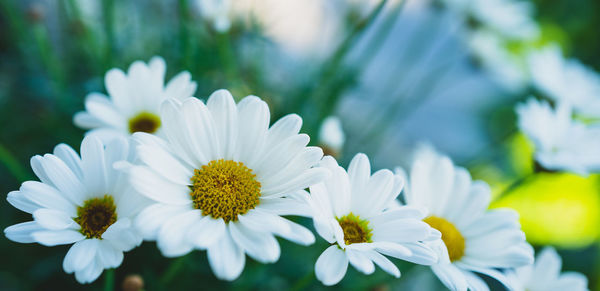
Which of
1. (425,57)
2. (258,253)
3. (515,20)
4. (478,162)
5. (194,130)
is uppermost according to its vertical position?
(425,57)

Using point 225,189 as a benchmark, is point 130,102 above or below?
above

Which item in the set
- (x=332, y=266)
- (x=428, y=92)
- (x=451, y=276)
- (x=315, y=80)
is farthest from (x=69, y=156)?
(x=428, y=92)

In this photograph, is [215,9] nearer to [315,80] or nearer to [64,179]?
[315,80]

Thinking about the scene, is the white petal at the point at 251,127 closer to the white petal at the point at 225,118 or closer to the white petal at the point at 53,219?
the white petal at the point at 225,118

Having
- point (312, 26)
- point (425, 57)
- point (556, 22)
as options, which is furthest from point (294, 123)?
point (556, 22)

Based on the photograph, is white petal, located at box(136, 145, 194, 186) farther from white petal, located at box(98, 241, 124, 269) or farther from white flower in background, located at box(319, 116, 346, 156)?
white flower in background, located at box(319, 116, 346, 156)

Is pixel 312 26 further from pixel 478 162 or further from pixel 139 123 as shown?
pixel 139 123
